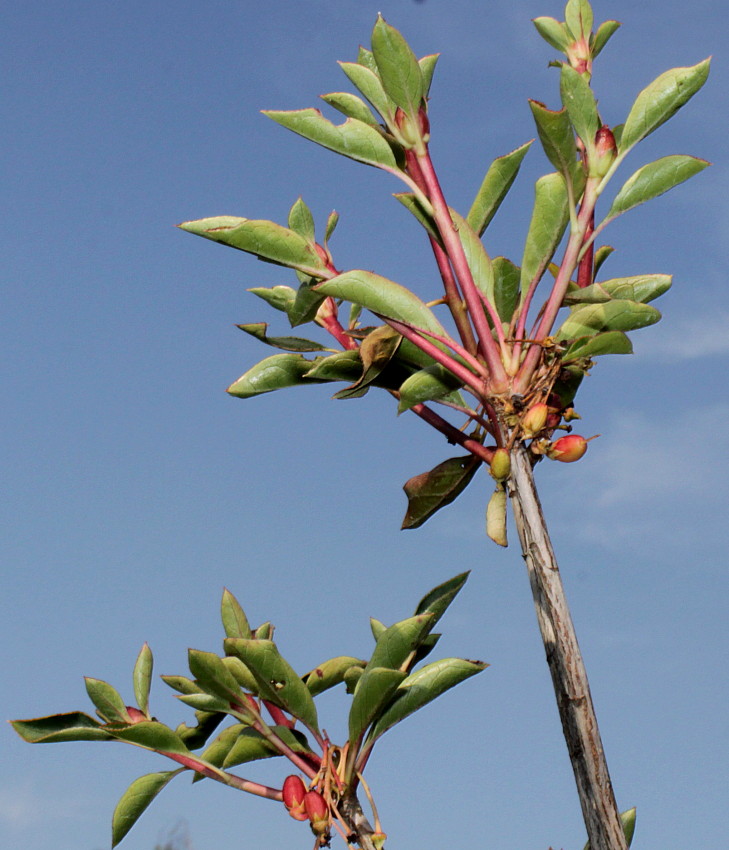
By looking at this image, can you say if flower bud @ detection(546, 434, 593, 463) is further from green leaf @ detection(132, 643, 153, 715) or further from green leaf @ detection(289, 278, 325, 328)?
green leaf @ detection(132, 643, 153, 715)

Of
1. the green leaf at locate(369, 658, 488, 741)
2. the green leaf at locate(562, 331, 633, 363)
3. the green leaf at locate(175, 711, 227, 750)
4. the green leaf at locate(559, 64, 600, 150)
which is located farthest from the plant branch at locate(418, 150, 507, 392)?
the green leaf at locate(175, 711, 227, 750)

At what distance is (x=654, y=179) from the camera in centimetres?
328

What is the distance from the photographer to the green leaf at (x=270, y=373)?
356 centimetres

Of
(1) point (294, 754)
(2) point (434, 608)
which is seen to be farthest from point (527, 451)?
(1) point (294, 754)

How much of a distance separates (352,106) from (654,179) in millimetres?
1062

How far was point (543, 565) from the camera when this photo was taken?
2.88 metres

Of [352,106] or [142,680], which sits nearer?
[352,106]

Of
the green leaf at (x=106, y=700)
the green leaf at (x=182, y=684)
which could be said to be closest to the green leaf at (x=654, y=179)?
the green leaf at (x=182, y=684)

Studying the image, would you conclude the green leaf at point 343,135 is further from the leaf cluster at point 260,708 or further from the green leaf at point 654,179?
the leaf cluster at point 260,708

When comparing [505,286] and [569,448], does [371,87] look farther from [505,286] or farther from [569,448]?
[569,448]

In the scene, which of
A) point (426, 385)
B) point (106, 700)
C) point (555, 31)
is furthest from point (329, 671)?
point (555, 31)

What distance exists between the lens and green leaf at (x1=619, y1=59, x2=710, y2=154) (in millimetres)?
3248

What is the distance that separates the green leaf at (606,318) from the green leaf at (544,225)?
0.24 metres

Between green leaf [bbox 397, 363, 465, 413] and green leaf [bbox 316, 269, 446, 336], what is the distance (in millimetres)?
133
